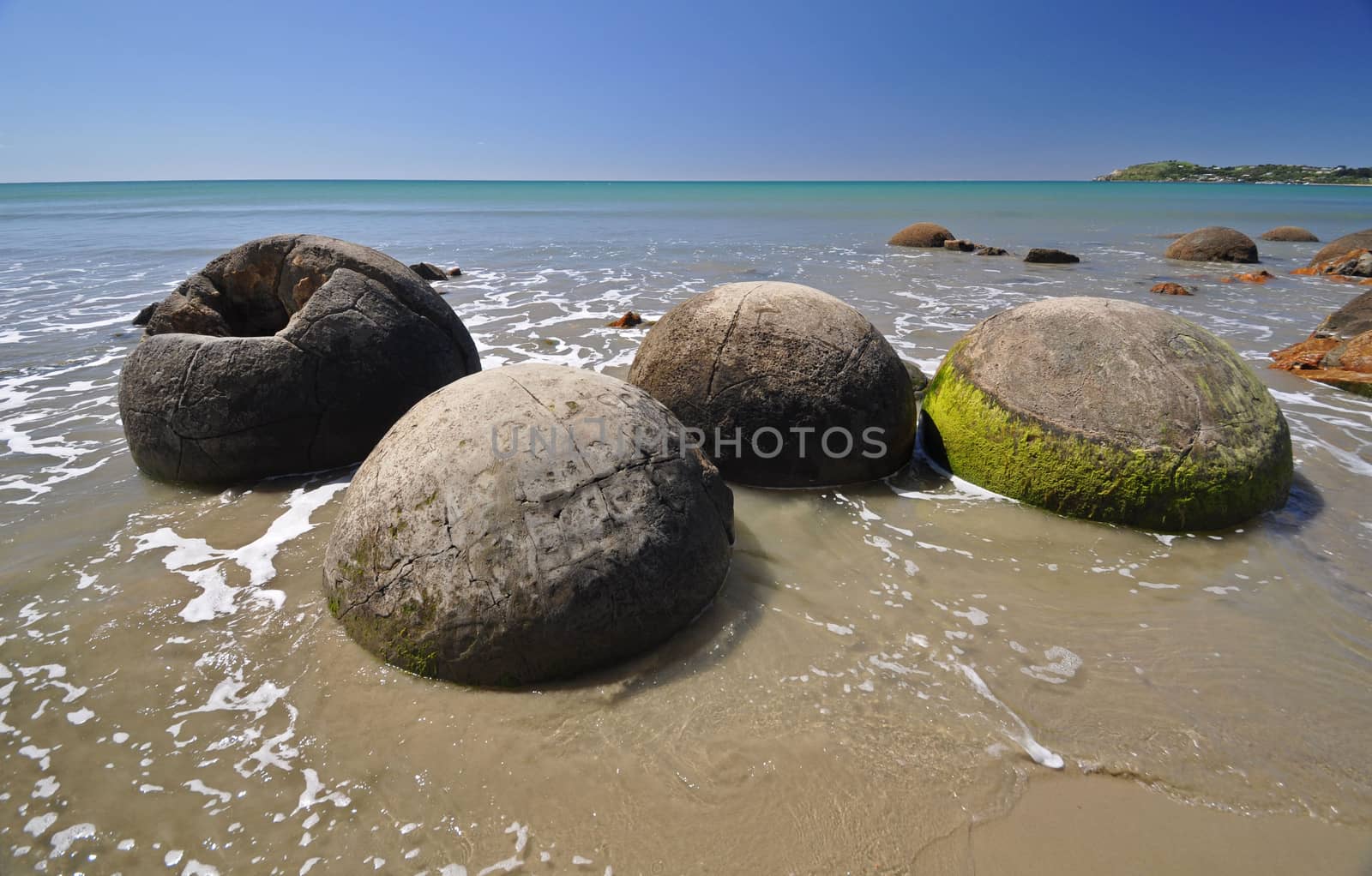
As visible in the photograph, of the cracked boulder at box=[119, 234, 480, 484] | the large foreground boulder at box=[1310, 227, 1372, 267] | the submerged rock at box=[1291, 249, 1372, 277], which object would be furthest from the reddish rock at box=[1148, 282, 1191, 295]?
the cracked boulder at box=[119, 234, 480, 484]

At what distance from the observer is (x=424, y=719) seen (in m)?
2.46

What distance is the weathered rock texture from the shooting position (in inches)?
257

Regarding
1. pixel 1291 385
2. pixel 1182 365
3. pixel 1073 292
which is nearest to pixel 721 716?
pixel 1182 365

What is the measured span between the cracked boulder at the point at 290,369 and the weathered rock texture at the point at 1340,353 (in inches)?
322

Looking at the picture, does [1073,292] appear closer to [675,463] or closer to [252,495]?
[675,463]

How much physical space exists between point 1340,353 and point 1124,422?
5499mm

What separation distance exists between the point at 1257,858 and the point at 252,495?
16.7 feet

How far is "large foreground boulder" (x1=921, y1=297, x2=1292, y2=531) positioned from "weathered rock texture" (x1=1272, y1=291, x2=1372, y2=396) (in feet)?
12.4

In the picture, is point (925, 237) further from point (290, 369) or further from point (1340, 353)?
point (290, 369)

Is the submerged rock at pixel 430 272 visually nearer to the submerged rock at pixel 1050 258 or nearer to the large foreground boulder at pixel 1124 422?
the large foreground boulder at pixel 1124 422

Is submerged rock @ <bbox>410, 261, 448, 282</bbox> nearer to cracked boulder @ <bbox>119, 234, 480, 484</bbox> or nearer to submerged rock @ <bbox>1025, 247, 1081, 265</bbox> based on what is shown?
cracked boulder @ <bbox>119, 234, 480, 484</bbox>

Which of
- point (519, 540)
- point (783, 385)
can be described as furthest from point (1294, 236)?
point (519, 540)

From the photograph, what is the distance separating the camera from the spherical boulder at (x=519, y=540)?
253cm

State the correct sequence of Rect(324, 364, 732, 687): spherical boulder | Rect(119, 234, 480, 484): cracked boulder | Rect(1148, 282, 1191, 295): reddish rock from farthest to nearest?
Rect(1148, 282, 1191, 295): reddish rock → Rect(119, 234, 480, 484): cracked boulder → Rect(324, 364, 732, 687): spherical boulder
